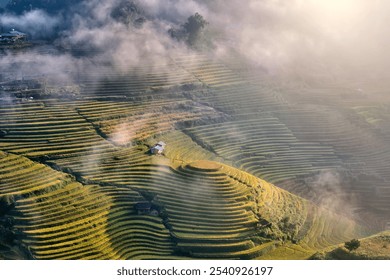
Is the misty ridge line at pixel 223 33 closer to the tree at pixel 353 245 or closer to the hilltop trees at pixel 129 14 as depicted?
the hilltop trees at pixel 129 14

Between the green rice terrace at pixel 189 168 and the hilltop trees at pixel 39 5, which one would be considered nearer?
the green rice terrace at pixel 189 168

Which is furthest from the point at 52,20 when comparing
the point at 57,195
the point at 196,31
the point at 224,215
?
the point at 224,215

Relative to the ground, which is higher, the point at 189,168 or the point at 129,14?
the point at 129,14

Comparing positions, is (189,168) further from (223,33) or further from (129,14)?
→ (223,33)

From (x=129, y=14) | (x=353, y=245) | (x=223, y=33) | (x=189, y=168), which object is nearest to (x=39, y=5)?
(x=129, y=14)

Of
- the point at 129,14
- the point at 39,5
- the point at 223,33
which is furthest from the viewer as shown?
the point at 39,5

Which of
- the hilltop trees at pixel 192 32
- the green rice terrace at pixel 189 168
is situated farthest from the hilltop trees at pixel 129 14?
the green rice terrace at pixel 189 168

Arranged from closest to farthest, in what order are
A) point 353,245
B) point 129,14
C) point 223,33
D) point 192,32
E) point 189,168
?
point 353,245 → point 189,168 → point 192,32 → point 129,14 → point 223,33
